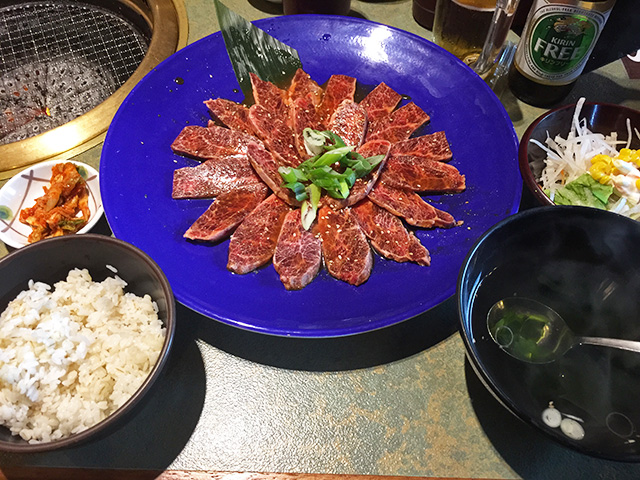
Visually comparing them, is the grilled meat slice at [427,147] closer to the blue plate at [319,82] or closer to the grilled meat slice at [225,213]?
the blue plate at [319,82]

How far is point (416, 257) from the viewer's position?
6.06 feet

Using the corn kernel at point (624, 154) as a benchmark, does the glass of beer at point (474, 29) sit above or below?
above

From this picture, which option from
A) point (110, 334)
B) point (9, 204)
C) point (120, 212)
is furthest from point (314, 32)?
point (110, 334)

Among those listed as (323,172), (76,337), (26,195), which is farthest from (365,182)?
(26,195)

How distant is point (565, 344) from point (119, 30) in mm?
3330

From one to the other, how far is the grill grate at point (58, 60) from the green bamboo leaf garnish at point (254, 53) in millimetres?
972

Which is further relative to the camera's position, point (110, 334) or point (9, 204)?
point (9, 204)

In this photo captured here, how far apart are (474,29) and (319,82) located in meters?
0.96

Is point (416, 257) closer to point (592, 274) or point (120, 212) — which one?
point (592, 274)

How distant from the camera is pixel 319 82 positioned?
255 centimetres

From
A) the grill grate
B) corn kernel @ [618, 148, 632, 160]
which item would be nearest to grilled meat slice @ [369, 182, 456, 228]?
corn kernel @ [618, 148, 632, 160]

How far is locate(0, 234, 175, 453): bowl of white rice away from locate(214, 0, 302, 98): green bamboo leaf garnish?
1260 millimetres

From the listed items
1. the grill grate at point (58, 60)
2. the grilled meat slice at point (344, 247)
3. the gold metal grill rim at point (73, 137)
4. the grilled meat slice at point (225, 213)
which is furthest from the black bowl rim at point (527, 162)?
the grill grate at point (58, 60)

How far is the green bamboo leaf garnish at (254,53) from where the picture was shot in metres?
2.41
